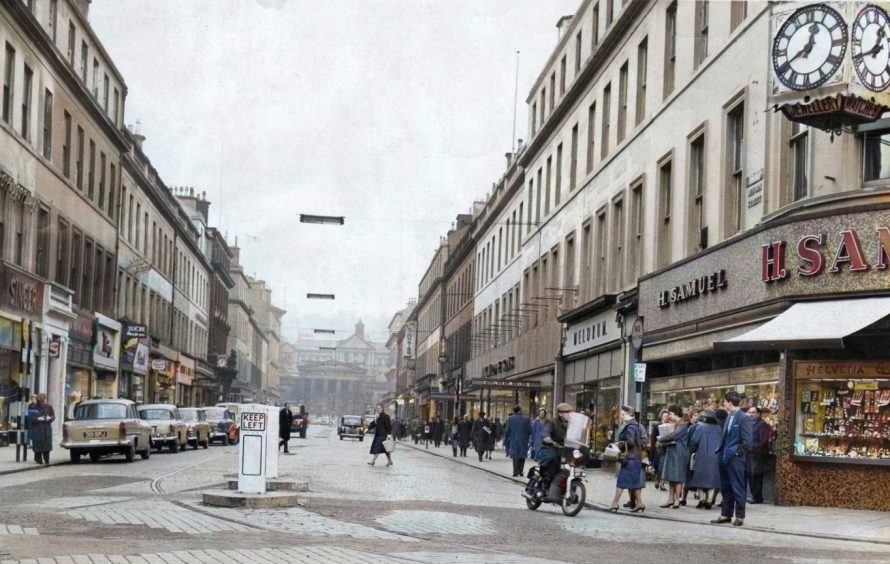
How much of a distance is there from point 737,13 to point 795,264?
7.00 meters

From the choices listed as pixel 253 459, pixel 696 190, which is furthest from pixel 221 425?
pixel 253 459

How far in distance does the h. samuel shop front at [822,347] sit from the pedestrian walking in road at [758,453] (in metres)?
0.24

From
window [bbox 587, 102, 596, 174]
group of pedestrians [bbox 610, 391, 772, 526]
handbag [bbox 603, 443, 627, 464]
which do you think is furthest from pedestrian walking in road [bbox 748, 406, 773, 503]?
window [bbox 587, 102, 596, 174]

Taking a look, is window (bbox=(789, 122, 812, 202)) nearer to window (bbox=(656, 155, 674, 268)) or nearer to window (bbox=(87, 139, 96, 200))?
window (bbox=(656, 155, 674, 268))

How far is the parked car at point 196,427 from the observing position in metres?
42.0

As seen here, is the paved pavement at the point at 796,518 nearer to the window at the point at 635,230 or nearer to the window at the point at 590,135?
the window at the point at 635,230

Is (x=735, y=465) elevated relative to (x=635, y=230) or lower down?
lower down

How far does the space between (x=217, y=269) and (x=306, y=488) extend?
7847 centimetres

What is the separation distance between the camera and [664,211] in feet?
98.8

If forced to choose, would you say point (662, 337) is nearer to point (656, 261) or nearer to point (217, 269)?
point (656, 261)

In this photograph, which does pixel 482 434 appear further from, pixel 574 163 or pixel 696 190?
pixel 696 190

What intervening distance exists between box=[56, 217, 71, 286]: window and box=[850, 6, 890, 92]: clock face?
31715mm

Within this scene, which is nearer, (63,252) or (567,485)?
(567,485)

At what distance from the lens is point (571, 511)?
1797 centimetres
